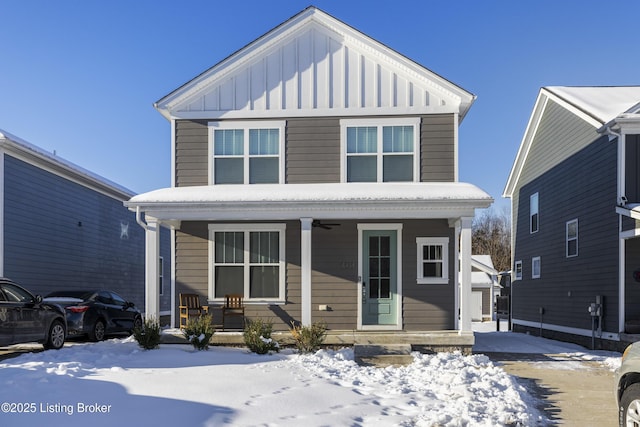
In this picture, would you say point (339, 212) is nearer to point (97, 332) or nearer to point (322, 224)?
point (322, 224)

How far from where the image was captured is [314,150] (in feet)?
40.5

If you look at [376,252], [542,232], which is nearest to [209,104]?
[376,252]

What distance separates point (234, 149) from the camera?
12492 millimetres

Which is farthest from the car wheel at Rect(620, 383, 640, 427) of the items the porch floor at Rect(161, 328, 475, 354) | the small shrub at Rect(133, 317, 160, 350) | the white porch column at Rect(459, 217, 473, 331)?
the small shrub at Rect(133, 317, 160, 350)

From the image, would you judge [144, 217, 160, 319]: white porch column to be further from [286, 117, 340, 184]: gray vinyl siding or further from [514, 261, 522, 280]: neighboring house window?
[514, 261, 522, 280]: neighboring house window

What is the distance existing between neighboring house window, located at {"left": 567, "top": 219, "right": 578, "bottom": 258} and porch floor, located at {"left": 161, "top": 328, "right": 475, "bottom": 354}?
609 centimetres

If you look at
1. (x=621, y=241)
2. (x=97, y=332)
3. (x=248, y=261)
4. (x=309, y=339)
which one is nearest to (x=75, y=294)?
(x=97, y=332)

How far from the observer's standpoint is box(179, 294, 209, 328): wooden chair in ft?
38.1

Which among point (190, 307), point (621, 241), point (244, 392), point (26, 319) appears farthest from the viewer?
point (621, 241)

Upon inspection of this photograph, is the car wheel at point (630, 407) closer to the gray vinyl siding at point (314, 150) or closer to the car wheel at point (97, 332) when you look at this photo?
the gray vinyl siding at point (314, 150)

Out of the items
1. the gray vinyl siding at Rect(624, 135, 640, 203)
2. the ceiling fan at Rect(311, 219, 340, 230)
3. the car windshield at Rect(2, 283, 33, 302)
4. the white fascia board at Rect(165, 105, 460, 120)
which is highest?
the white fascia board at Rect(165, 105, 460, 120)

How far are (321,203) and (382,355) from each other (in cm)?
318

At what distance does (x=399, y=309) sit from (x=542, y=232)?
8.15 meters

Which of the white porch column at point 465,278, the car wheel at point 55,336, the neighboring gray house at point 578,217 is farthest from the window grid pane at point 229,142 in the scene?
the neighboring gray house at point 578,217
